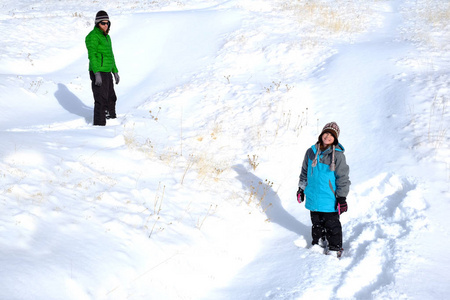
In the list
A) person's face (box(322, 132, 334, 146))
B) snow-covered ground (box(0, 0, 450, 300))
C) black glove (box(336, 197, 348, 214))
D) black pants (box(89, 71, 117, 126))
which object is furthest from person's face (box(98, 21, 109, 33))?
black glove (box(336, 197, 348, 214))

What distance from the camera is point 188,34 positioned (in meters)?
13.7

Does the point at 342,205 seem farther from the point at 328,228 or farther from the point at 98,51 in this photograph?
the point at 98,51

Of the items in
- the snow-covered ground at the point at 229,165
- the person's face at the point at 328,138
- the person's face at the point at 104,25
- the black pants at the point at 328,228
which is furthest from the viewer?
the person's face at the point at 104,25

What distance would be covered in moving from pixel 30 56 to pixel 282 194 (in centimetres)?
1071

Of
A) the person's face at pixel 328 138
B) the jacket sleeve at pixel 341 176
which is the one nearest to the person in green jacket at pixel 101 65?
the person's face at pixel 328 138

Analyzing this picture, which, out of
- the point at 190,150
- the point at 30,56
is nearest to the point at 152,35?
the point at 30,56

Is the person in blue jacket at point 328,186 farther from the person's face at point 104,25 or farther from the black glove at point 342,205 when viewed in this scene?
the person's face at point 104,25

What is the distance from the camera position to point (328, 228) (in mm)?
4441

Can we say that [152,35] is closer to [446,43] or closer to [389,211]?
[446,43]

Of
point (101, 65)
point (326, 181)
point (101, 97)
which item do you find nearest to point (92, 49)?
point (101, 65)

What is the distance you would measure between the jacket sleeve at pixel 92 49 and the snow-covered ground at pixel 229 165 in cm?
125

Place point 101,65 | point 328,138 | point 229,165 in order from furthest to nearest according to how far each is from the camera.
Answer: point 101,65 < point 229,165 < point 328,138

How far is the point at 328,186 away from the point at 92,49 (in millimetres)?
5566

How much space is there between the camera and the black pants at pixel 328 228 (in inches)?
172
